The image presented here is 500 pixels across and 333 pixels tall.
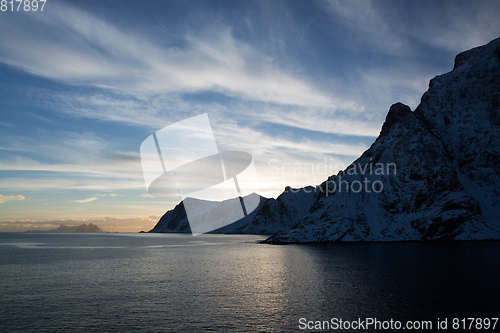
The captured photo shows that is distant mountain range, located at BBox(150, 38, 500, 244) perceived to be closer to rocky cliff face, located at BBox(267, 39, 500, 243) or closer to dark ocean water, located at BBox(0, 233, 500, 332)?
rocky cliff face, located at BBox(267, 39, 500, 243)

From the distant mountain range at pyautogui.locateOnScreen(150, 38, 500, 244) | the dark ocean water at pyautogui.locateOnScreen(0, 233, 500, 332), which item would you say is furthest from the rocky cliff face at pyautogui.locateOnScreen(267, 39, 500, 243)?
the dark ocean water at pyautogui.locateOnScreen(0, 233, 500, 332)

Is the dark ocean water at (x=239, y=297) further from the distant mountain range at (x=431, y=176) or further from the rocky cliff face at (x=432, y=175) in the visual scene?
the rocky cliff face at (x=432, y=175)

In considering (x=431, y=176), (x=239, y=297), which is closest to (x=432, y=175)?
(x=431, y=176)

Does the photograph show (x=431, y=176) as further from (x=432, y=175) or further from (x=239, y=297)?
(x=239, y=297)

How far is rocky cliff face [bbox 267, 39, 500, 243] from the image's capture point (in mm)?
A: 132000

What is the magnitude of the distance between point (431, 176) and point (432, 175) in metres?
0.67

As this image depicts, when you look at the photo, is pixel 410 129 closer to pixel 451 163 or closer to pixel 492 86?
pixel 451 163

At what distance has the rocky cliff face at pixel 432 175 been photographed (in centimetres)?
13200

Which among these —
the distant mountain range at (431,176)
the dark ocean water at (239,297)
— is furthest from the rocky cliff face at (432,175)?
the dark ocean water at (239,297)

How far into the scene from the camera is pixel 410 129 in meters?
158

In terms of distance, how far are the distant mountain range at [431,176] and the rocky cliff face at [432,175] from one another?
15.8 inches

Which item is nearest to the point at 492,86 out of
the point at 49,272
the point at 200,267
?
the point at 200,267

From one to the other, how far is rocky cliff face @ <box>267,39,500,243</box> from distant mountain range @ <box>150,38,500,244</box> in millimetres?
401

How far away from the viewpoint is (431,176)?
143 metres
